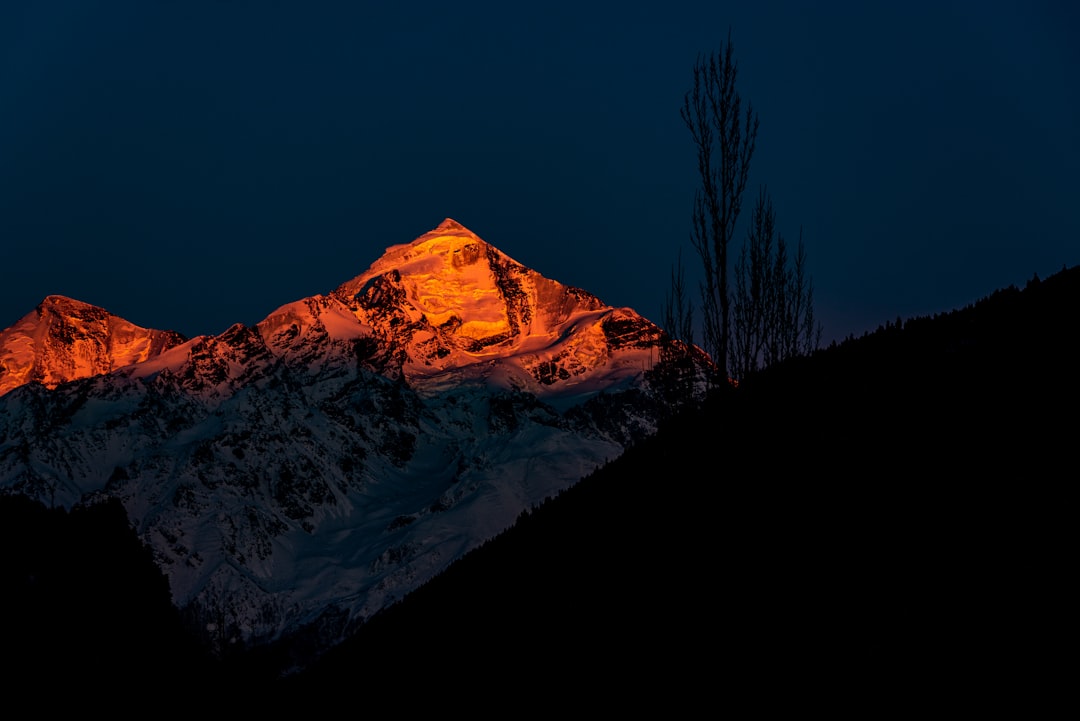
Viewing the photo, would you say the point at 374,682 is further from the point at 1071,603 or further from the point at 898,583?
the point at 1071,603

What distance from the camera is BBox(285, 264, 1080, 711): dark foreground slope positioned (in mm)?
10727

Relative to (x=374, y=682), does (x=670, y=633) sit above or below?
above

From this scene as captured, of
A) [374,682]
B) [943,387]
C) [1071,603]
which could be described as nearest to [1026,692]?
[1071,603]

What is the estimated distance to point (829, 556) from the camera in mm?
12609

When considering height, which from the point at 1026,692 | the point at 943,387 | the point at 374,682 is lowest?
the point at 374,682

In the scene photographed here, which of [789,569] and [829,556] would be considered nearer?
[829,556]

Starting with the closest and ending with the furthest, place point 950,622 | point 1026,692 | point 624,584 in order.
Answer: point 1026,692 < point 950,622 < point 624,584

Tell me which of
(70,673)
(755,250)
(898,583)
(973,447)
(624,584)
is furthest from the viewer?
(755,250)

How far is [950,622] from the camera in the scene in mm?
10734

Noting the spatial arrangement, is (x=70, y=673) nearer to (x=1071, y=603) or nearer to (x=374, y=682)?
(x=374, y=682)

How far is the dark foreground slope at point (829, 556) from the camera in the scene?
10727 mm

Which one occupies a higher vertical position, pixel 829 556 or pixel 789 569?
pixel 829 556

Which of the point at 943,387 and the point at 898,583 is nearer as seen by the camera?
the point at 898,583

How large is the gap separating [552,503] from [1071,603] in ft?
45.0
